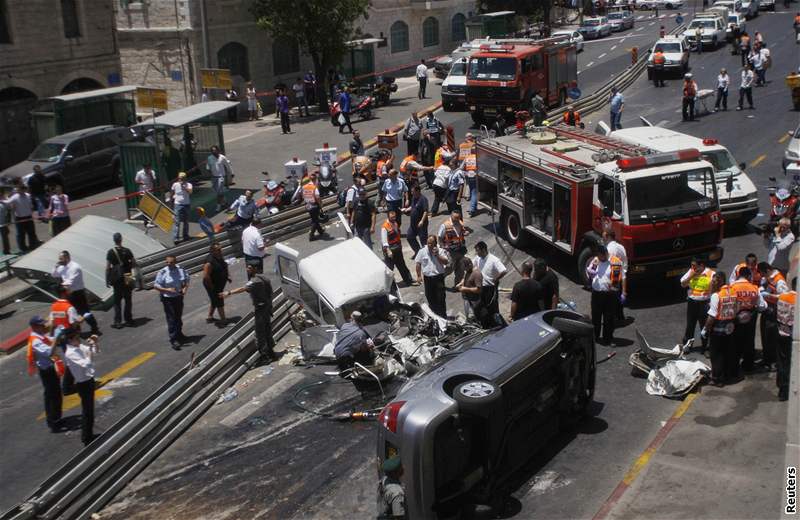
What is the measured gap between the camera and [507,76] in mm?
29656

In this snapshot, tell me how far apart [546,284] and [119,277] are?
8108 mm

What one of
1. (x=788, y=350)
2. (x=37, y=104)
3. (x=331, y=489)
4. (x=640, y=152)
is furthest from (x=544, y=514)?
(x=37, y=104)

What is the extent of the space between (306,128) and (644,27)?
115 feet

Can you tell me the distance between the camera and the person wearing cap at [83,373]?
12156 millimetres

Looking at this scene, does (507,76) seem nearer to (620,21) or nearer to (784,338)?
(784,338)

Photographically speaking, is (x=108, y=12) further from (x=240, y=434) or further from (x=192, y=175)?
(x=240, y=434)

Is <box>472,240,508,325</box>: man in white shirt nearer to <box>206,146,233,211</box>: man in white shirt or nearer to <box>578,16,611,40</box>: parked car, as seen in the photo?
<box>206,146,233,211</box>: man in white shirt

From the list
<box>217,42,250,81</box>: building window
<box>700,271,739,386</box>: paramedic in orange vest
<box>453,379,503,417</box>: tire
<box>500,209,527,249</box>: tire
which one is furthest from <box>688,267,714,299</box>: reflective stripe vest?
<box>217,42,250,81</box>: building window

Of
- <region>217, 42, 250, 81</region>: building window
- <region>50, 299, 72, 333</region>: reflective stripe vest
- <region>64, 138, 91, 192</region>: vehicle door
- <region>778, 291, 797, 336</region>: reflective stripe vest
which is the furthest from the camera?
<region>217, 42, 250, 81</region>: building window

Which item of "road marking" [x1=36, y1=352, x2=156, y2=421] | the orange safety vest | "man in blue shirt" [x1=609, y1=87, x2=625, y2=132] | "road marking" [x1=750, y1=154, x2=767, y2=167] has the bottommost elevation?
"road marking" [x1=36, y1=352, x2=156, y2=421]

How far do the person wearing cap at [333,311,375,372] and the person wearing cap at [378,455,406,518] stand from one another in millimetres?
3786

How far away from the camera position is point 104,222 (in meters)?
19.9

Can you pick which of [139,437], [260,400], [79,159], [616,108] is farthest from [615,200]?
[79,159]

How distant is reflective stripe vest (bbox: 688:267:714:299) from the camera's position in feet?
41.4
